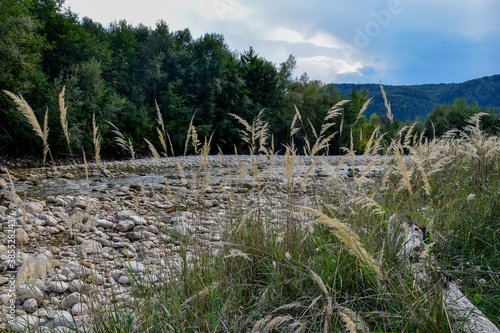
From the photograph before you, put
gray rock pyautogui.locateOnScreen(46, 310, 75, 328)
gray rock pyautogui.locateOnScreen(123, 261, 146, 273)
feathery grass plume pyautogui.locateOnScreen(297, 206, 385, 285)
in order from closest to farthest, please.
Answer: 1. feathery grass plume pyautogui.locateOnScreen(297, 206, 385, 285)
2. gray rock pyautogui.locateOnScreen(46, 310, 75, 328)
3. gray rock pyautogui.locateOnScreen(123, 261, 146, 273)

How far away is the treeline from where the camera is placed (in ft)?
45.6

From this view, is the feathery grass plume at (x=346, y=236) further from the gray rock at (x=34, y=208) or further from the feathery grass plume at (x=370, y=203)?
the gray rock at (x=34, y=208)

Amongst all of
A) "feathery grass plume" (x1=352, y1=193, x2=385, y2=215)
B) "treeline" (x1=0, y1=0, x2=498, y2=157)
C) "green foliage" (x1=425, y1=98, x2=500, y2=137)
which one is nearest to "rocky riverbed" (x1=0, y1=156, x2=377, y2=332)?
"feathery grass plume" (x1=352, y1=193, x2=385, y2=215)

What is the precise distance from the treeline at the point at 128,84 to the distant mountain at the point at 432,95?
46.9 meters

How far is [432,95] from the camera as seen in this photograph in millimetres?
75250

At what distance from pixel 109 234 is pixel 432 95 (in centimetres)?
9047

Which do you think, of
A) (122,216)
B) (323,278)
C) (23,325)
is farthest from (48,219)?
(323,278)

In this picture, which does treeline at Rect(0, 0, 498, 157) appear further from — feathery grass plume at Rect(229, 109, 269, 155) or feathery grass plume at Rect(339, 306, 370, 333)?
feathery grass plume at Rect(339, 306, 370, 333)

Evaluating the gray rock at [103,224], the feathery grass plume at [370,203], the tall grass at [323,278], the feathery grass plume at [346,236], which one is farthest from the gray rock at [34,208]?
the feathery grass plume at [346,236]

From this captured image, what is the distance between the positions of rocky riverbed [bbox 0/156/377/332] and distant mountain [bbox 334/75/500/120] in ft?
230

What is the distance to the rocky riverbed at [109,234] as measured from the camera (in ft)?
6.32

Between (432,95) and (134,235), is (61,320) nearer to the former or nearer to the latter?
(134,235)

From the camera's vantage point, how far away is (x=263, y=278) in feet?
6.86

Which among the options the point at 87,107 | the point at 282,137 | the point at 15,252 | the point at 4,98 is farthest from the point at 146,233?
the point at 282,137
